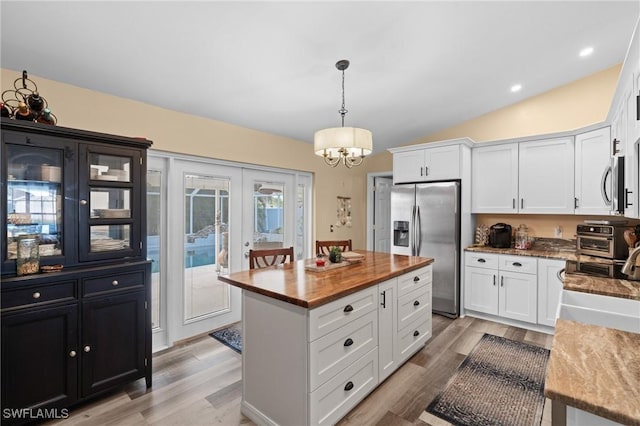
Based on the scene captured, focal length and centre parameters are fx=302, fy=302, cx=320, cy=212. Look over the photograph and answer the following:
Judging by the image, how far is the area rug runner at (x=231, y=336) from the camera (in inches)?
123

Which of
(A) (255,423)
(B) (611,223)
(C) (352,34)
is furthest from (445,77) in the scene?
(A) (255,423)

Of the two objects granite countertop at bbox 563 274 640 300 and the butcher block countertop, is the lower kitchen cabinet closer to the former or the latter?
the butcher block countertop

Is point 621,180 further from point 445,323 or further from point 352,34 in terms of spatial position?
point 445,323

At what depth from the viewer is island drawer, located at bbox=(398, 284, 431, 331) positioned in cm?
259

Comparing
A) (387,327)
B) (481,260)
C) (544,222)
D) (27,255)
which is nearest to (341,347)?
(387,327)

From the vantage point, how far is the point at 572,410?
916 millimetres

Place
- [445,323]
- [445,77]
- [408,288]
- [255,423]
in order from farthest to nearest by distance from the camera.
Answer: [445,323] → [445,77] → [408,288] → [255,423]

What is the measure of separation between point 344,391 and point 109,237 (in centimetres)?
202

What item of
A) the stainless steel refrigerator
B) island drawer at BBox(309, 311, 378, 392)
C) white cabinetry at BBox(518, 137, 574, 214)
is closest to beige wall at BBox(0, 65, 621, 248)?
white cabinetry at BBox(518, 137, 574, 214)

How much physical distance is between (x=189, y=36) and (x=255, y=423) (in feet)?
8.67

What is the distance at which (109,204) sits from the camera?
2.26 metres

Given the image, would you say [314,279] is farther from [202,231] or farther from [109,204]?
[202,231]

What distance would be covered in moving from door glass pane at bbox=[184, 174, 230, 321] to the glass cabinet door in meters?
0.93

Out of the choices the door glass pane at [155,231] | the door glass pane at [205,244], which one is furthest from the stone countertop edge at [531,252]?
the door glass pane at [155,231]
